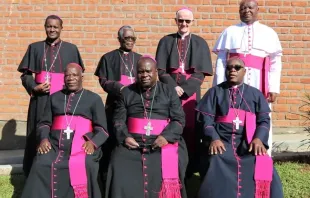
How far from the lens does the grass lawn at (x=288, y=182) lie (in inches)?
223

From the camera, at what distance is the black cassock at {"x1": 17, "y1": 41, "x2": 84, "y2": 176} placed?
596 cm

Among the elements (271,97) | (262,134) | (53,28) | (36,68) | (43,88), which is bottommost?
(262,134)

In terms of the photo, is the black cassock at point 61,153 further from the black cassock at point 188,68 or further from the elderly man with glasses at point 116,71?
the black cassock at point 188,68

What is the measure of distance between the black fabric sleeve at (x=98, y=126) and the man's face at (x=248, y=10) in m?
1.86

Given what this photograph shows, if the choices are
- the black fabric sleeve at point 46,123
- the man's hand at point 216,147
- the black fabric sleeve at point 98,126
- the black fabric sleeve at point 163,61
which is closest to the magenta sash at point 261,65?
the black fabric sleeve at point 163,61

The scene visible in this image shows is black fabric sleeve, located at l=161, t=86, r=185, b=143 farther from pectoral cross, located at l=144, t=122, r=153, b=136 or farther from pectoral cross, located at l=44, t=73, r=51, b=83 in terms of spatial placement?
pectoral cross, located at l=44, t=73, r=51, b=83

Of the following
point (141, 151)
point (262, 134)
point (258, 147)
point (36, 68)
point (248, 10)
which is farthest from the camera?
point (36, 68)

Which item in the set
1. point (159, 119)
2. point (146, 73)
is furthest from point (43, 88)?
point (159, 119)

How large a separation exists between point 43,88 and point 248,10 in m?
2.45

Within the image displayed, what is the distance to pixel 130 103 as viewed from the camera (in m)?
5.36

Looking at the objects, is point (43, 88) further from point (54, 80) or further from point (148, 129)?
point (148, 129)

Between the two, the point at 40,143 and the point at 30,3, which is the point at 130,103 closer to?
the point at 40,143

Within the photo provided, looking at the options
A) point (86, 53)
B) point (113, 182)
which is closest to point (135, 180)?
point (113, 182)

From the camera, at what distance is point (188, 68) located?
19.4ft
